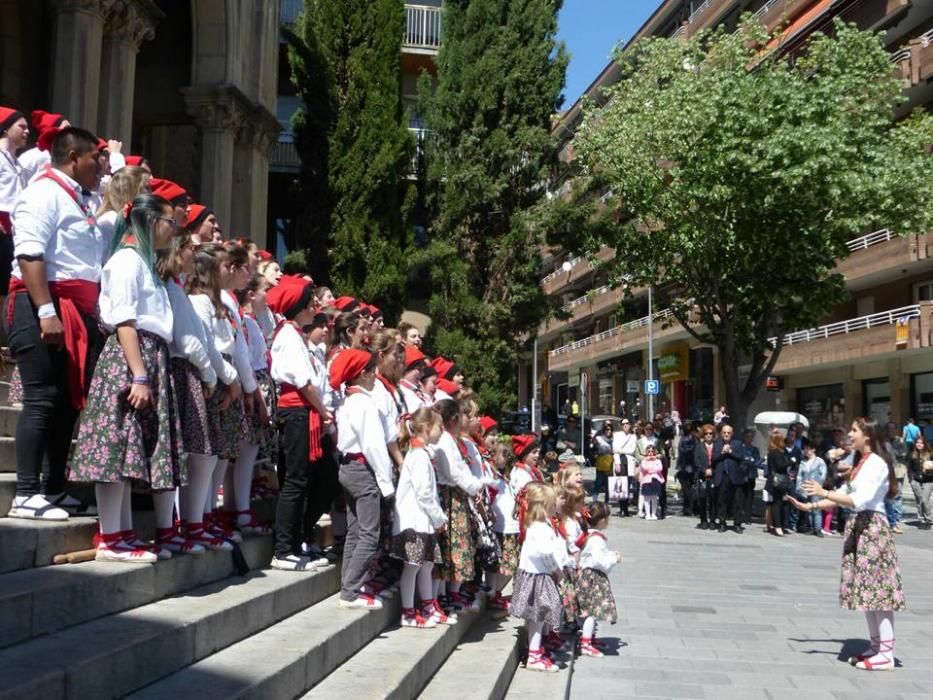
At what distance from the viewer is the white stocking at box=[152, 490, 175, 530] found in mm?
5102

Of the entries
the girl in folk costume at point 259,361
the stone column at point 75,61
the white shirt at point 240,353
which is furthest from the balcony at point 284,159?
the white shirt at point 240,353

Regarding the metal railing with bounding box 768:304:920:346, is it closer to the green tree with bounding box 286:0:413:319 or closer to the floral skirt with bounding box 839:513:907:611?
the green tree with bounding box 286:0:413:319

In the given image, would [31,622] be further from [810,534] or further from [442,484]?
[810,534]

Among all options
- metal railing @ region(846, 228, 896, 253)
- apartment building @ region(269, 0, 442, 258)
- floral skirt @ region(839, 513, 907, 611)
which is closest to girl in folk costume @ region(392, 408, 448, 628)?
floral skirt @ region(839, 513, 907, 611)

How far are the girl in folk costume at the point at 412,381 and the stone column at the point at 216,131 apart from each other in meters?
8.24

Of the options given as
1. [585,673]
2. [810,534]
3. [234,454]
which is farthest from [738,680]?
[810,534]

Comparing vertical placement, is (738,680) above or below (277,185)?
below

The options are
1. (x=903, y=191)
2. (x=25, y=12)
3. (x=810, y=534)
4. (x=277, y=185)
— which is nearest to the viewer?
(x=25, y=12)

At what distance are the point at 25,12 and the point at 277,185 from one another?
A: 39.7ft

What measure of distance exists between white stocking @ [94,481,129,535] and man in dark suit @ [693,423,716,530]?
16333mm

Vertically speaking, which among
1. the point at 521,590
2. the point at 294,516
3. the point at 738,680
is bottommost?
the point at 738,680

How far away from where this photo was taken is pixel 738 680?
26.5 feet

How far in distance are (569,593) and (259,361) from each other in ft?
11.6

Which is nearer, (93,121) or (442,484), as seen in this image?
(442,484)
